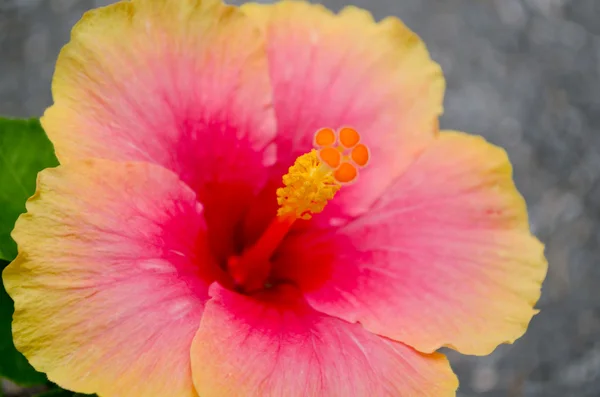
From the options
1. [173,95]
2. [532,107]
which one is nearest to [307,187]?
[173,95]

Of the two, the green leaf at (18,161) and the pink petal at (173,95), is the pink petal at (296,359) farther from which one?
the green leaf at (18,161)

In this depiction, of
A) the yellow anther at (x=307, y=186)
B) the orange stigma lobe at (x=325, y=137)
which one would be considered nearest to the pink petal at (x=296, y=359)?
the yellow anther at (x=307, y=186)

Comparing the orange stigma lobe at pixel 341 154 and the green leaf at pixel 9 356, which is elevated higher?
the orange stigma lobe at pixel 341 154

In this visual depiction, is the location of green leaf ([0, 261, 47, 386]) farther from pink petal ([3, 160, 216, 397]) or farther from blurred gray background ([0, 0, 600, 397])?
blurred gray background ([0, 0, 600, 397])

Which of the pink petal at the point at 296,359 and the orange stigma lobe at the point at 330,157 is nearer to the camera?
the pink petal at the point at 296,359

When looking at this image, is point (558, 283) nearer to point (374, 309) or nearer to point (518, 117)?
point (518, 117)
